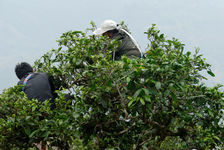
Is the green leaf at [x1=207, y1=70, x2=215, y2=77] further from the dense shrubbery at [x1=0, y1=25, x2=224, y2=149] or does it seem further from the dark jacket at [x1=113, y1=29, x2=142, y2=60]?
the dark jacket at [x1=113, y1=29, x2=142, y2=60]

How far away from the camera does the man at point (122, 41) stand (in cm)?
475

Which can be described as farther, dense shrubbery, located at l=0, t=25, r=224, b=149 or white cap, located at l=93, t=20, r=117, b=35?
white cap, located at l=93, t=20, r=117, b=35

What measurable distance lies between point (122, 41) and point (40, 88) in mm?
1557

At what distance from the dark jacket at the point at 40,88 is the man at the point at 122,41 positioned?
115 centimetres

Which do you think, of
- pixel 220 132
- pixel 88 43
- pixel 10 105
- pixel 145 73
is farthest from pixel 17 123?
pixel 220 132

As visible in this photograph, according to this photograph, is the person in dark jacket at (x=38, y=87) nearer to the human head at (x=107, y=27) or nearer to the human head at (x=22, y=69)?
the human head at (x=22, y=69)

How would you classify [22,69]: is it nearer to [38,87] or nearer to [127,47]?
[38,87]

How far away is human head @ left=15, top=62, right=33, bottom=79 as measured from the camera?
194 inches

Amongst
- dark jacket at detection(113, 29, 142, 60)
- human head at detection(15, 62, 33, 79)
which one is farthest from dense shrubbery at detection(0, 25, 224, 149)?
human head at detection(15, 62, 33, 79)

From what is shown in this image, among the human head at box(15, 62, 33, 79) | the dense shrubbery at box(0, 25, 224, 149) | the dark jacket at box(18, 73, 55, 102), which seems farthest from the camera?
the human head at box(15, 62, 33, 79)

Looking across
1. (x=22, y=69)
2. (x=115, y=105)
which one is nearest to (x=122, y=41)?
(x=115, y=105)

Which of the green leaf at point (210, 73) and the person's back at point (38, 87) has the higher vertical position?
the person's back at point (38, 87)

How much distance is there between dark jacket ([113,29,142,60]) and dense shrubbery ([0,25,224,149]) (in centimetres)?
67

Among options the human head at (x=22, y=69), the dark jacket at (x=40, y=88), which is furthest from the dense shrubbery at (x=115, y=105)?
the human head at (x=22, y=69)
